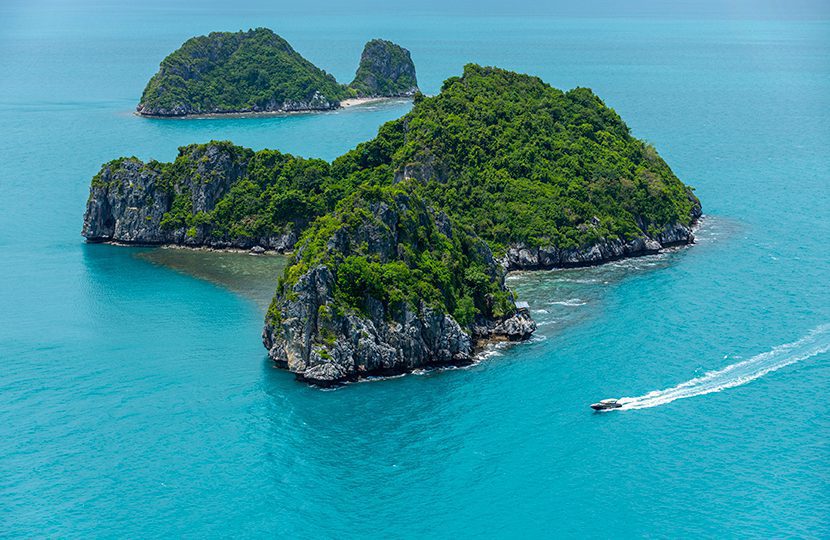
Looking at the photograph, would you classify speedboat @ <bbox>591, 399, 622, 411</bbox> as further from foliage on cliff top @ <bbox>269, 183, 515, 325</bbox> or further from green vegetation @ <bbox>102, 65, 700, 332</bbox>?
green vegetation @ <bbox>102, 65, 700, 332</bbox>

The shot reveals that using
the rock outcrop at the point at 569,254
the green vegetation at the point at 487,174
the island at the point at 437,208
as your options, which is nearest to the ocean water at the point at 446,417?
the rock outcrop at the point at 569,254

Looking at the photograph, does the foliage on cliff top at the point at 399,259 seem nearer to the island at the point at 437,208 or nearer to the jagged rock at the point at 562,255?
the island at the point at 437,208

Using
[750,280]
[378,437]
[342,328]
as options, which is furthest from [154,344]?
[750,280]

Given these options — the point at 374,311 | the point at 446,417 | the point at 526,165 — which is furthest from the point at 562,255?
the point at 446,417

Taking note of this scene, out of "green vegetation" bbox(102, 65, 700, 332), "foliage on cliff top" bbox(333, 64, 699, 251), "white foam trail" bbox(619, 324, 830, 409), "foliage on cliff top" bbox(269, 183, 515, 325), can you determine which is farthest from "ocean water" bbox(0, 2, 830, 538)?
"green vegetation" bbox(102, 65, 700, 332)

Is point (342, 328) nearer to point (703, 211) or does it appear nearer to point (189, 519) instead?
point (189, 519)

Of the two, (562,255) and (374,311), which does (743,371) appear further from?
(562,255)
